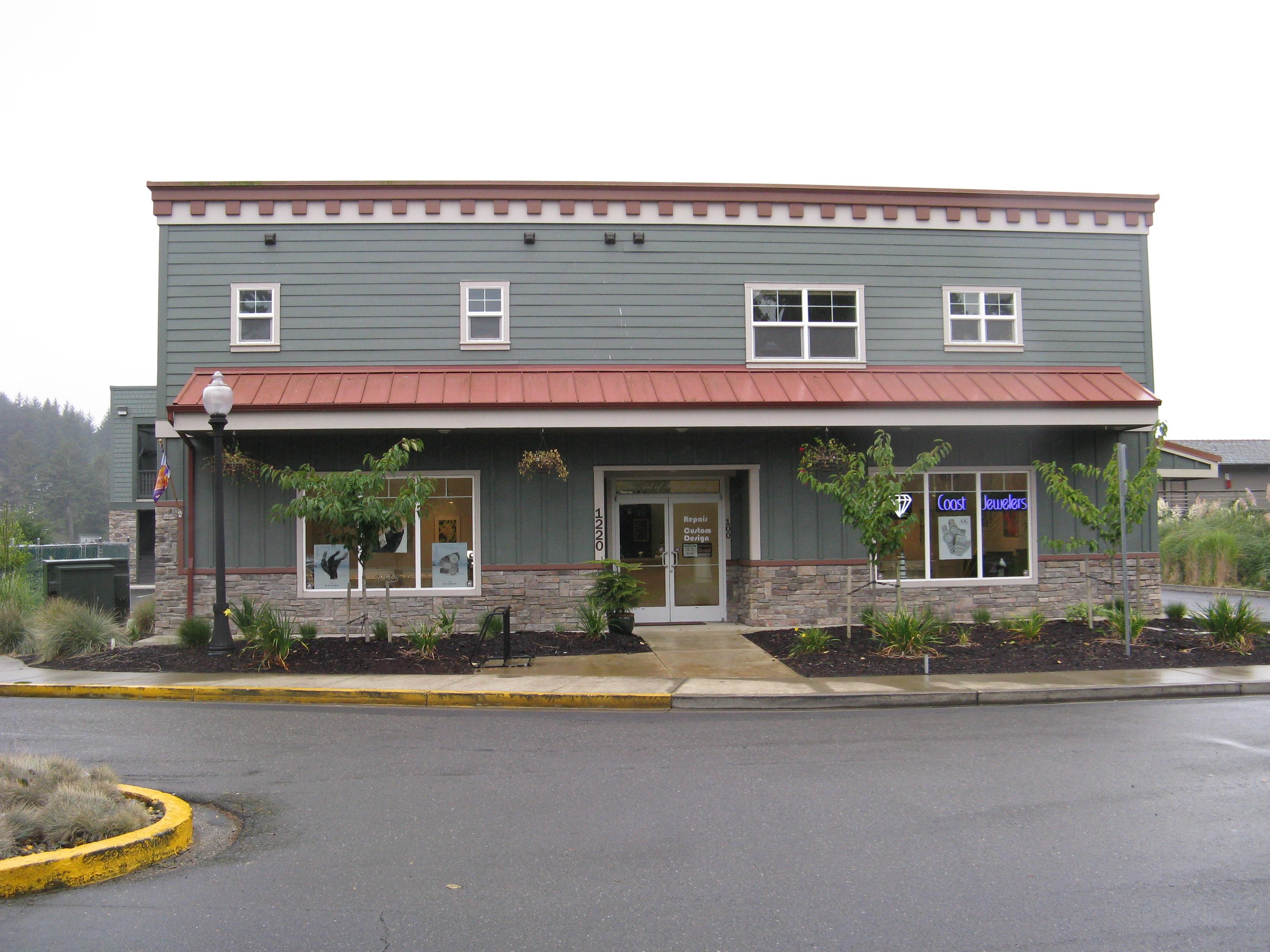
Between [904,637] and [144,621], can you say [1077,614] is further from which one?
[144,621]

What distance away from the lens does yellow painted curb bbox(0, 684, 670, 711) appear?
32.6 ft

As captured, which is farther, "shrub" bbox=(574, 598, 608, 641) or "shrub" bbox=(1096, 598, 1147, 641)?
"shrub" bbox=(574, 598, 608, 641)

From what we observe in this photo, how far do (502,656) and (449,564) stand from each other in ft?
9.72

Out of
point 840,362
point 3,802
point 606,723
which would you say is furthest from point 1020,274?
point 3,802

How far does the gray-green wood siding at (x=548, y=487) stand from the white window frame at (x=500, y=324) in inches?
61.6

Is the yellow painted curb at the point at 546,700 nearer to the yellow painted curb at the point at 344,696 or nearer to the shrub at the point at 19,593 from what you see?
the yellow painted curb at the point at 344,696

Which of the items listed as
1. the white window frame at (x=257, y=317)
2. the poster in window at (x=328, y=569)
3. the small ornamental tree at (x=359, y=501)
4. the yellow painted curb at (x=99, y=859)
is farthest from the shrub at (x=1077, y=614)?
the white window frame at (x=257, y=317)

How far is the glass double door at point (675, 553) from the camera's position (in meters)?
15.7

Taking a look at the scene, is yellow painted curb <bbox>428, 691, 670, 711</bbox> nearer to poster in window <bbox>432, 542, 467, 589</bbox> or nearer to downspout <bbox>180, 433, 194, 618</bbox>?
poster in window <bbox>432, 542, 467, 589</bbox>

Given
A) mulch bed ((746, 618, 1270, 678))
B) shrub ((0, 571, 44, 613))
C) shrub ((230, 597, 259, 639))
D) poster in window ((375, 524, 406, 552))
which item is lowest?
mulch bed ((746, 618, 1270, 678))

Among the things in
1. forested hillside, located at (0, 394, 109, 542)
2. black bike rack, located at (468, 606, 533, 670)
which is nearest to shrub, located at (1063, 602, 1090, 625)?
black bike rack, located at (468, 606, 533, 670)

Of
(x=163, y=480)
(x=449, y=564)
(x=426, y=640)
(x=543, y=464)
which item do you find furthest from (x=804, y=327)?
(x=163, y=480)

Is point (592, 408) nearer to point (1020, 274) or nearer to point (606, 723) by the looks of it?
point (606, 723)

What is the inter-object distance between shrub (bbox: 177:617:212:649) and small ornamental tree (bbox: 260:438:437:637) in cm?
191
